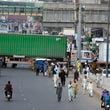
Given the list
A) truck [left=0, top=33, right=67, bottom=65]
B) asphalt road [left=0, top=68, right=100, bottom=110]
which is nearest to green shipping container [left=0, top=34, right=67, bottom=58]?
truck [left=0, top=33, right=67, bottom=65]

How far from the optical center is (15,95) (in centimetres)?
3747

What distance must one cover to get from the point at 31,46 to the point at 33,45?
1.09 ft

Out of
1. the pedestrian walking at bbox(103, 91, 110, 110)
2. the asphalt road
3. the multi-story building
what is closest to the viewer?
the pedestrian walking at bbox(103, 91, 110, 110)

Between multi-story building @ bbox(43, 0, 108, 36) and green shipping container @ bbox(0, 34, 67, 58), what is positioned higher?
multi-story building @ bbox(43, 0, 108, 36)

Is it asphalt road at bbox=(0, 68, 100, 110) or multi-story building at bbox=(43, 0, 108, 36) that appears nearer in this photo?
asphalt road at bbox=(0, 68, 100, 110)

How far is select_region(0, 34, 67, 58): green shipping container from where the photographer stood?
6988 cm

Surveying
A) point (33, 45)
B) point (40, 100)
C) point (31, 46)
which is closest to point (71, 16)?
point (31, 46)

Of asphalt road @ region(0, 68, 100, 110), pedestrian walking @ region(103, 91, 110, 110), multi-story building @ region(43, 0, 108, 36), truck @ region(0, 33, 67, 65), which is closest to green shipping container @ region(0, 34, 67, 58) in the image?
truck @ region(0, 33, 67, 65)

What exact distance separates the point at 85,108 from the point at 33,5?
13001 cm

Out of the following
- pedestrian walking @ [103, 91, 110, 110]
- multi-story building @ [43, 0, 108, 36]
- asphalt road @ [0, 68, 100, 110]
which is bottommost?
asphalt road @ [0, 68, 100, 110]

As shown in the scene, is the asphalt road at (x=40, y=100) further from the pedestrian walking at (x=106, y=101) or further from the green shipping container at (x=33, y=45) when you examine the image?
the green shipping container at (x=33, y=45)

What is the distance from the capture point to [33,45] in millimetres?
70625

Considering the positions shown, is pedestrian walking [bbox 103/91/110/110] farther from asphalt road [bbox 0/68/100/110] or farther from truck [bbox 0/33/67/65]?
truck [bbox 0/33/67/65]

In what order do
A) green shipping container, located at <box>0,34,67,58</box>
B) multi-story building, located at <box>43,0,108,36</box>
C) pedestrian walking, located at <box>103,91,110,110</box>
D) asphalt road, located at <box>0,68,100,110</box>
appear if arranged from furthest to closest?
multi-story building, located at <box>43,0,108,36</box>
green shipping container, located at <box>0,34,67,58</box>
asphalt road, located at <box>0,68,100,110</box>
pedestrian walking, located at <box>103,91,110,110</box>
